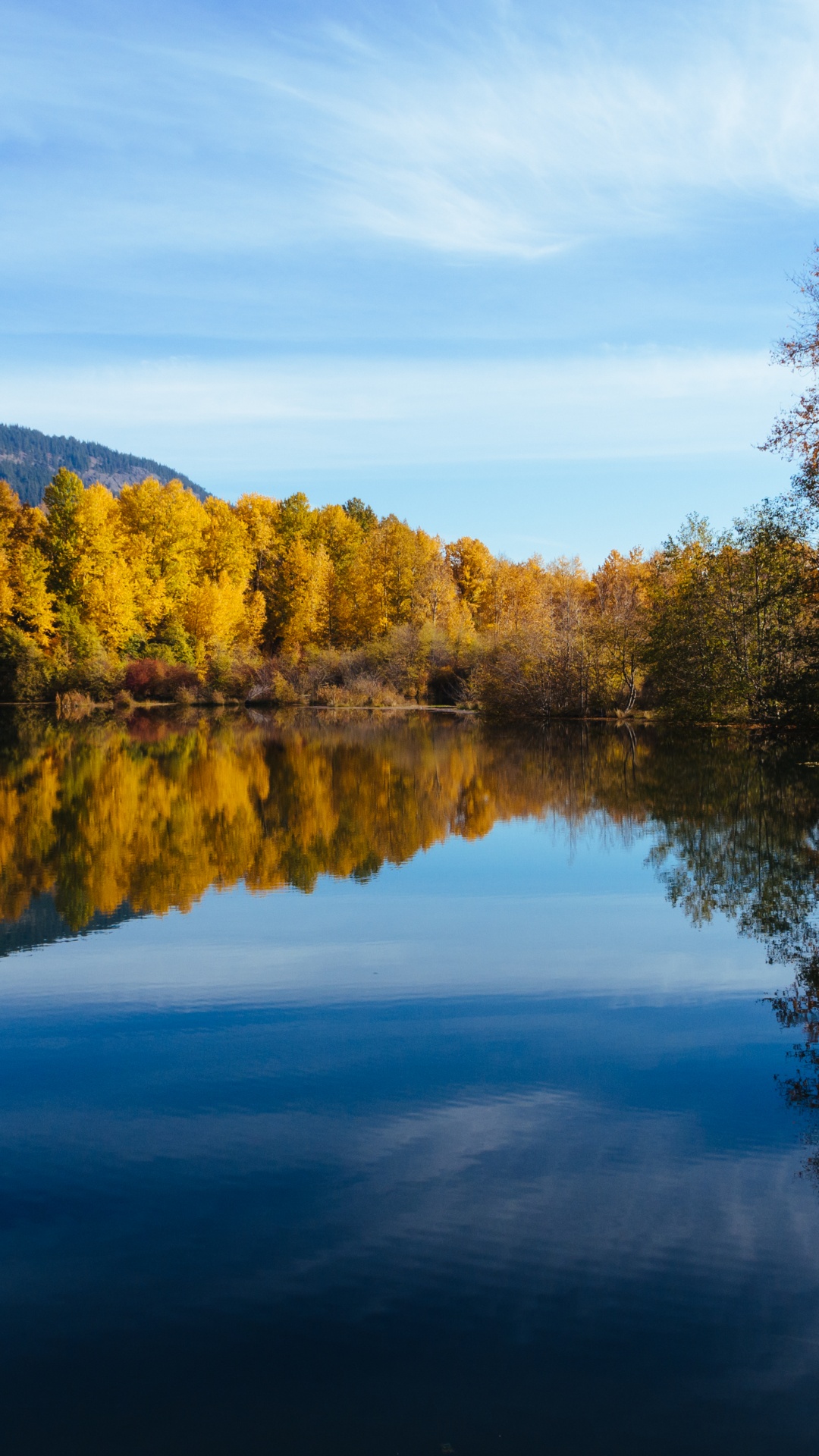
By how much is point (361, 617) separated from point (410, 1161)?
55048 mm

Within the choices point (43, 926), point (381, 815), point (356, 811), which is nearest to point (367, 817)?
point (381, 815)

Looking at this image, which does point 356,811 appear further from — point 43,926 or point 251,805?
point 43,926

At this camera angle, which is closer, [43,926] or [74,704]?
[43,926]

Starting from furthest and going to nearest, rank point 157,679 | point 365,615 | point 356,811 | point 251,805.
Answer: point 365,615 < point 157,679 < point 251,805 < point 356,811

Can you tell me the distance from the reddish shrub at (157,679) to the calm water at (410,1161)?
40.5m

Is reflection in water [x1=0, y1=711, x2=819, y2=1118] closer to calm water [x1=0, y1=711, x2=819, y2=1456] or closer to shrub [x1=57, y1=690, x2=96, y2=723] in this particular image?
calm water [x1=0, y1=711, x2=819, y2=1456]

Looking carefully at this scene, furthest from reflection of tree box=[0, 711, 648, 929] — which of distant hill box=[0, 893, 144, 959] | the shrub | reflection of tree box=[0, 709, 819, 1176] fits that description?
the shrub

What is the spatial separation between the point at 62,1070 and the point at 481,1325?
3158 millimetres

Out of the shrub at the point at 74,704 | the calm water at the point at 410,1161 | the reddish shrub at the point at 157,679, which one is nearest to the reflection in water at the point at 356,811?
the calm water at the point at 410,1161

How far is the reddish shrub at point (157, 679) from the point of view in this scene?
50.7m

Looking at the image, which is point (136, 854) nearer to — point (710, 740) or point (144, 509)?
point (710, 740)

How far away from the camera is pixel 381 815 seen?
51.2ft

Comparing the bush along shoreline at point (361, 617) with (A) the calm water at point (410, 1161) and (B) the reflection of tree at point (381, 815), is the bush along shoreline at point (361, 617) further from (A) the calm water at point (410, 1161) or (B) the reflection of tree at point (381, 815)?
(A) the calm water at point (410, 1161)

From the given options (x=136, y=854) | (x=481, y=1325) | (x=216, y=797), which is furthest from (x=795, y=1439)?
(x=216, y=797)
